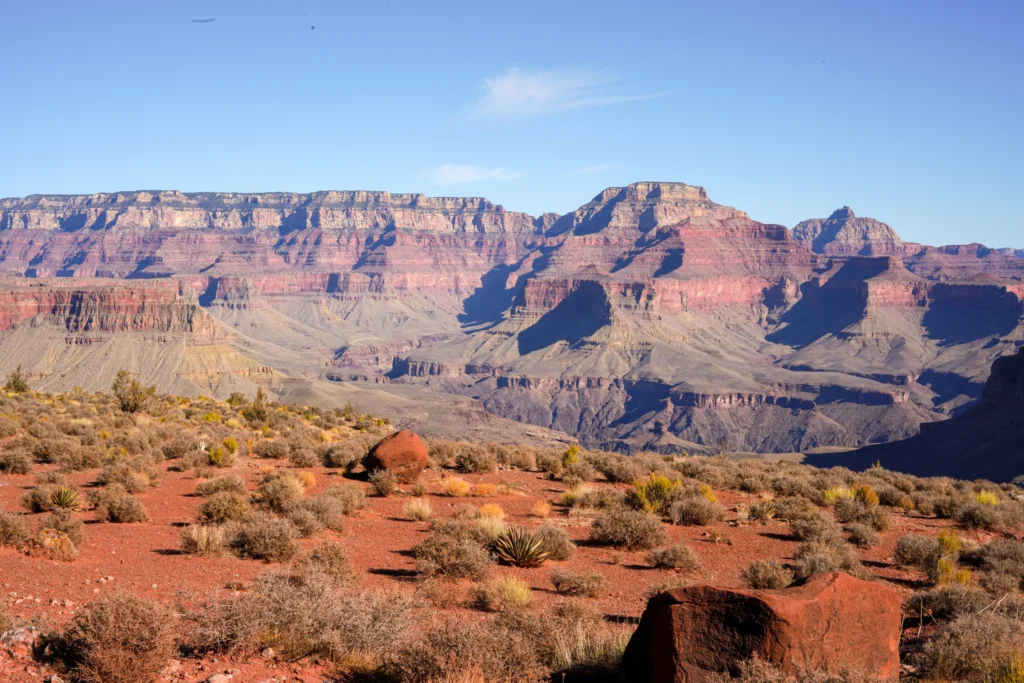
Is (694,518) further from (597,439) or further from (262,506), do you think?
(597,439)

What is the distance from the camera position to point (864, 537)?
822 inches

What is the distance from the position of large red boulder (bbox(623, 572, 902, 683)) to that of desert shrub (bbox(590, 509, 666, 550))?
406 inches

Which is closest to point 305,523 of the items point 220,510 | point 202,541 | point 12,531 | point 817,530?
point 220,510

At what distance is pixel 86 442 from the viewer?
28.6m

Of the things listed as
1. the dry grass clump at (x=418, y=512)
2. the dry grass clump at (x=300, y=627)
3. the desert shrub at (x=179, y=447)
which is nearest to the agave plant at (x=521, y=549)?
the dry grass clump at (x=418, y=512)

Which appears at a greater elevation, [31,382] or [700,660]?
[700,660]

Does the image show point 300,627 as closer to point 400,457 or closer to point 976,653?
point 976,653

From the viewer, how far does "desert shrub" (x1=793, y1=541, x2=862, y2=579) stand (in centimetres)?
1617

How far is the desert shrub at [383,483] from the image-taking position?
79.9 ft

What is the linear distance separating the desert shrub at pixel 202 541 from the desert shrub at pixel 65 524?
2.01m

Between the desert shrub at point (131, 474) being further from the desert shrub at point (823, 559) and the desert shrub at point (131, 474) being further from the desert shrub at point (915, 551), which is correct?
the desert shrub at point (915, 551)

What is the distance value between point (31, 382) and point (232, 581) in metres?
118

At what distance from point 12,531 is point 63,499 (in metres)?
3.30

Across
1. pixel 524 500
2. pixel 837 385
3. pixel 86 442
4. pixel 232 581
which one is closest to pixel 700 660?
pixel 232 581
